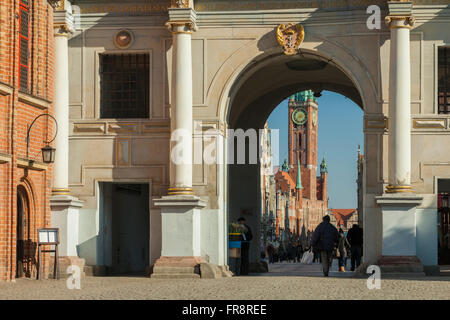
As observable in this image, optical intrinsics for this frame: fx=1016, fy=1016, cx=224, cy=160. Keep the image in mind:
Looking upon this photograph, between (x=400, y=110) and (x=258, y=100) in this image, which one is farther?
(x=258, y=100)

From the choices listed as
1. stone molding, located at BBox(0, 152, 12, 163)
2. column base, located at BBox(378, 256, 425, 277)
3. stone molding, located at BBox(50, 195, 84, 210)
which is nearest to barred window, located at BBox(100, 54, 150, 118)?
stone molding, located at BBox(50, 195, 84, 210)

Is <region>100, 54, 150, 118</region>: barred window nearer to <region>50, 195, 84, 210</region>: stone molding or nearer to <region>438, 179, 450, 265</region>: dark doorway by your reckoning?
<region>50, 195, 84, 210</region>: stone molding

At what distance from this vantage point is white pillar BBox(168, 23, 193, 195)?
27359 mm

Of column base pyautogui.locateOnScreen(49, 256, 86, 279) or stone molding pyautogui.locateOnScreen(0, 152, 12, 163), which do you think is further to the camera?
column base pyautogui.locateOnScreen(49, 256, 86, 279)

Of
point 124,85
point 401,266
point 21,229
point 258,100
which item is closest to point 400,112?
point 401,266

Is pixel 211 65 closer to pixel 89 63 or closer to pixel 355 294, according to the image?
pixel 89 63

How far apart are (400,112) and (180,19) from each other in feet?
20.9

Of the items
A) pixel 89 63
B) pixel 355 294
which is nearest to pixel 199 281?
pixel 355 294

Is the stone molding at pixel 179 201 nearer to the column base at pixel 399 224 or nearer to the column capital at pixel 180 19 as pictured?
the column capital at pixel 180 19

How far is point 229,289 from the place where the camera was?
20.9 m

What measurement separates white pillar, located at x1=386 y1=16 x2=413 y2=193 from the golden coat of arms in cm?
253

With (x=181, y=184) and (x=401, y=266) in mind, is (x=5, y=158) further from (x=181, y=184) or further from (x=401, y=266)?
(x=401, y=266)
